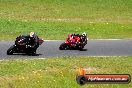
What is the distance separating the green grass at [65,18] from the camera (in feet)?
98.8

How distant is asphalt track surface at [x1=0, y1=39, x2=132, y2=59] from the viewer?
21763 millimetres

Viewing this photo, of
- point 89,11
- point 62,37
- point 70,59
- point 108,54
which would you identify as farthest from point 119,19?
point 70,59

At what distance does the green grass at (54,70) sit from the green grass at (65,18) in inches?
320

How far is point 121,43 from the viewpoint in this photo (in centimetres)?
2586

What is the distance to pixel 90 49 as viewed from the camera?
76.8ft

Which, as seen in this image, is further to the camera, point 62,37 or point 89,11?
point 89,11

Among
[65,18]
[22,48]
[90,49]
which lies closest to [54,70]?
[22,48]

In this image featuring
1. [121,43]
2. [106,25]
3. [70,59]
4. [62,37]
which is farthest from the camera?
→ [106,25]

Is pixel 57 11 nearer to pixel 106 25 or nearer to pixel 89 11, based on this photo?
pixel 89 11

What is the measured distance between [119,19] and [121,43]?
15083mm

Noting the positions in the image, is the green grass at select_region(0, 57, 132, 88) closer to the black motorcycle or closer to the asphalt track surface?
the asphalt track surface

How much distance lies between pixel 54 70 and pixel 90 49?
6398 millimetres

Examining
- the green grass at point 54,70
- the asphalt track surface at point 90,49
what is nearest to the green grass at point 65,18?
the asphalt track surface at point 90,49

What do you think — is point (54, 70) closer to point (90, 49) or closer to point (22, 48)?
point (22, 48)
